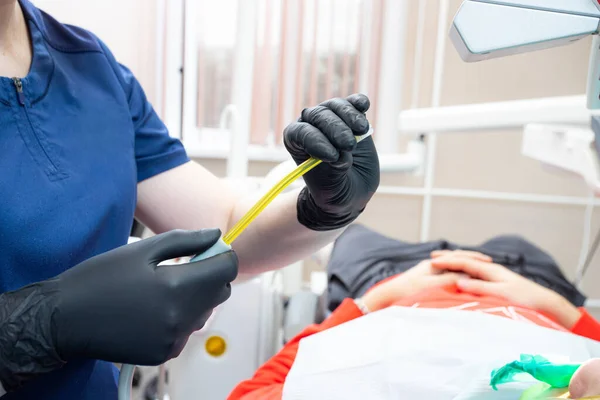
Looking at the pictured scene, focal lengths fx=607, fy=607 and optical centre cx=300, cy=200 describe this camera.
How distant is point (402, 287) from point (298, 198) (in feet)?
1.72

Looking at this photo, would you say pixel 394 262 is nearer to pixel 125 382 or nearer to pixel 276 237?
pixel 276 237

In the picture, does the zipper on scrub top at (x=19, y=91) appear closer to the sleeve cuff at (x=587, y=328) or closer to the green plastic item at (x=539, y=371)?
the green plastic item at (x=539, y=371)

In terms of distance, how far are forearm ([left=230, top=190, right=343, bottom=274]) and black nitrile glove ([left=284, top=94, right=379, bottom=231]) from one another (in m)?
0.04

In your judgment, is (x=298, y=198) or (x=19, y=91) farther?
(x=298, y=198)

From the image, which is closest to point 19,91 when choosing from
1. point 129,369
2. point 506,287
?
point 129,369

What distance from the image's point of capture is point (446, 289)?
130 centimetres

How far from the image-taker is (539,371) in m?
0.68

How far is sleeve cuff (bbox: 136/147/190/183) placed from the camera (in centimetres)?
96

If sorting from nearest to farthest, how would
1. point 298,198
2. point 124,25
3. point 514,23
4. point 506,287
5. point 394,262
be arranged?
point 514,23, point 298,198, point 506,287, point 394,262, point 124,25

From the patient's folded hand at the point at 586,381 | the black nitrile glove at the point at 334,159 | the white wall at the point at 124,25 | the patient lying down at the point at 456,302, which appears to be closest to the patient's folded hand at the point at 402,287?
the patient lying down at the point at 456,302

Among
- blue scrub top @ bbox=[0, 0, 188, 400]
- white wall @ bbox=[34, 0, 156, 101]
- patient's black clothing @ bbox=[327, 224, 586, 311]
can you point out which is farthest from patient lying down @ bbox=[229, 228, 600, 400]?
white wall @ bbox=[34, 0, 156, 101]

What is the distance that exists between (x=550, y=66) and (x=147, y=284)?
2.59m

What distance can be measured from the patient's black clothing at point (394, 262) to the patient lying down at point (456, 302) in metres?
0.16

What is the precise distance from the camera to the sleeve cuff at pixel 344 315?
116cm
